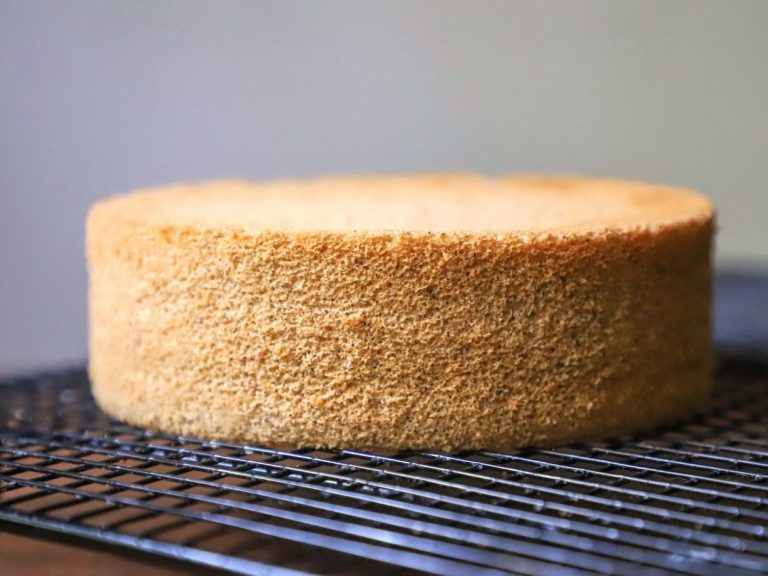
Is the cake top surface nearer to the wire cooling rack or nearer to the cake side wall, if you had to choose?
the cake side wall

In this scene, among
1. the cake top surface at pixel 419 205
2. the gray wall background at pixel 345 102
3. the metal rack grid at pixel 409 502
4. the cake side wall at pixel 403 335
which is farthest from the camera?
the gray wall background at pixel 345 102

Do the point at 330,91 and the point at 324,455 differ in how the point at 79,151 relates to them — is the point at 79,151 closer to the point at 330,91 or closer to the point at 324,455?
the point at 330,91

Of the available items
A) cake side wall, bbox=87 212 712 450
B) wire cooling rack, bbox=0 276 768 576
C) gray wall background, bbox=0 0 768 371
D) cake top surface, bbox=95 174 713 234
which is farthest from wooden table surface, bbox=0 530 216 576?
gray wall background, bbox=0 0 768 371

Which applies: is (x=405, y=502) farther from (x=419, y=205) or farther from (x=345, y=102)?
(x=345, y=102)

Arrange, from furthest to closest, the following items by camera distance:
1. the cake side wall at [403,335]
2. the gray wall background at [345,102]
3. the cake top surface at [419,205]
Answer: the gray wall background at [345,102]
the cake top surface at [419,205]
the cake side wall at [403,335]

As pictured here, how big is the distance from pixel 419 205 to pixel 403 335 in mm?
439

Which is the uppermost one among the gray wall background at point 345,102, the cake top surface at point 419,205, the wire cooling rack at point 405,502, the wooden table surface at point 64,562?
the gray wall background at point 345,102

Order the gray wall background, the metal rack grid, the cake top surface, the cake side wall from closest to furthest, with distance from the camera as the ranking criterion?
1. the metal rack grid
2. the cake side wall
3. the cake top surface
4. the gray wall background

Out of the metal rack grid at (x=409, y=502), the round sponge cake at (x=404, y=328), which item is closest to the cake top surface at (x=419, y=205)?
the round sponge cake at (x=404, y=328)

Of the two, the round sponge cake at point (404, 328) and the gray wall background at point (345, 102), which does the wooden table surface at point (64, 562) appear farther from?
the gray wall background at point (345, 102)

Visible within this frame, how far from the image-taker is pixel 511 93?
2885 millimetres

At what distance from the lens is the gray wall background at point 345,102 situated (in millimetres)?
2689

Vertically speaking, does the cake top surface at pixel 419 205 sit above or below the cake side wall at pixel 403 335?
above

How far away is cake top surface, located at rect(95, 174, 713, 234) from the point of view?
126 centimetres
